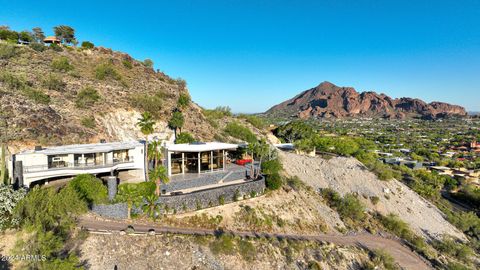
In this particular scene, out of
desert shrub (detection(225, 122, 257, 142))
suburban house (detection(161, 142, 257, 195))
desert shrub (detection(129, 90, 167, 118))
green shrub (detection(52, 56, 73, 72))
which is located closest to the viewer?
suburban house (detection(161, 142, 257, 195))

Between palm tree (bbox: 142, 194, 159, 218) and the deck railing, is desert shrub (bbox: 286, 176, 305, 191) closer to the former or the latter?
palm tree (bbox: 142, 194, 159, 218)

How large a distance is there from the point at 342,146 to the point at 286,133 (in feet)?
50.3

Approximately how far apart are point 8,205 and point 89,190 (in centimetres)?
510

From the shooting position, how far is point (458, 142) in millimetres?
111188

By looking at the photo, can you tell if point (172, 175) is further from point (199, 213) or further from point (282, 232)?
point (282, 232)

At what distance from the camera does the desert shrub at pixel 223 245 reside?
21266 mm

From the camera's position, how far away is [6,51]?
154 ft

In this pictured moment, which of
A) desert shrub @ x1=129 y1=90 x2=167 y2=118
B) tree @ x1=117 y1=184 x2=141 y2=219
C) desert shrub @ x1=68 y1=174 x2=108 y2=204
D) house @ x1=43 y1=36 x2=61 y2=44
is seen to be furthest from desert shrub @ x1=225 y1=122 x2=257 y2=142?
→ house @ x1=43 y1=36 x2=61 y2=44

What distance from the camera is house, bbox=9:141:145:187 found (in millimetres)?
23075

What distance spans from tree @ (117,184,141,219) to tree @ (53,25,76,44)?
58.0m

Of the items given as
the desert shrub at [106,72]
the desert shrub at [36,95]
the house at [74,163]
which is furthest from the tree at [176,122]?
the desert shrub at [36,95]

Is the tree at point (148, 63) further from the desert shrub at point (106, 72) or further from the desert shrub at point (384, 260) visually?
the desert shrub at point (384, 260)

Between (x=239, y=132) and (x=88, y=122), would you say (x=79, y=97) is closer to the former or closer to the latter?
(x=88, y=122)

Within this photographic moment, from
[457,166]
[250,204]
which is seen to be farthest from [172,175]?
[457,166]
